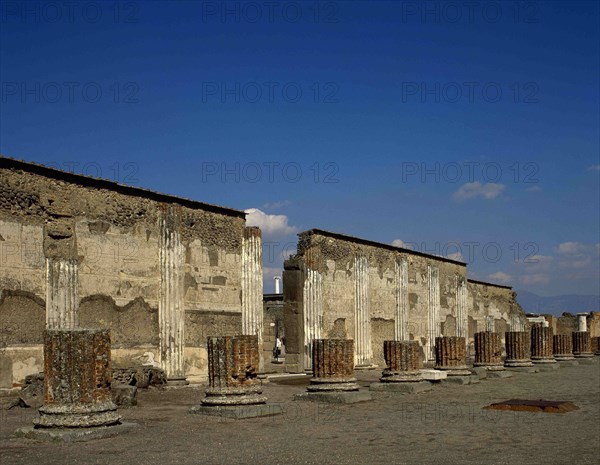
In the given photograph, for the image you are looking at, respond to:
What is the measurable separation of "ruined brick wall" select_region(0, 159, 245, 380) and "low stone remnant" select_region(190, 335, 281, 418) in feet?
10.7

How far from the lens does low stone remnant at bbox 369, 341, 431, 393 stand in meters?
15.0

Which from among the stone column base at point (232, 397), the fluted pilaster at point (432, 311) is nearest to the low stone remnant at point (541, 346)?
the fluted pilaster at point (432, 311)

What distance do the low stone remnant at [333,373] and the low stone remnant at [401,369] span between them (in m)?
1.62

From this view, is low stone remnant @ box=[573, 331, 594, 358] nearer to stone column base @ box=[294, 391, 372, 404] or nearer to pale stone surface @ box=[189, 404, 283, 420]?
stone column base @ box=[294, 391, 372, 404]

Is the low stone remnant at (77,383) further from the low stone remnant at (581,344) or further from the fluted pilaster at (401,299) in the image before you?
the low stone remnant at (581,344)

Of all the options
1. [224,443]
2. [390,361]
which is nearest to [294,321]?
[390,361]

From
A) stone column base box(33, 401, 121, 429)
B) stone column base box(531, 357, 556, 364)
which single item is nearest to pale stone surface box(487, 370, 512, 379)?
stone column base box(531, 357, 556, 364)

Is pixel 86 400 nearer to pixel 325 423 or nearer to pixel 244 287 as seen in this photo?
pixel 325 423

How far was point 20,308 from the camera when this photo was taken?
12.3 meters

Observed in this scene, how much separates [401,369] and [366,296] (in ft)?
26.1

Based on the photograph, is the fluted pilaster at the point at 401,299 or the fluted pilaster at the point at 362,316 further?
the fluted pilaster at the point at 401,299

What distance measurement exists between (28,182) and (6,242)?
3.89ft

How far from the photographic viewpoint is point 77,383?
29.4 feet

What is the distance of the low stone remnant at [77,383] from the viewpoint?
8.67 meters
